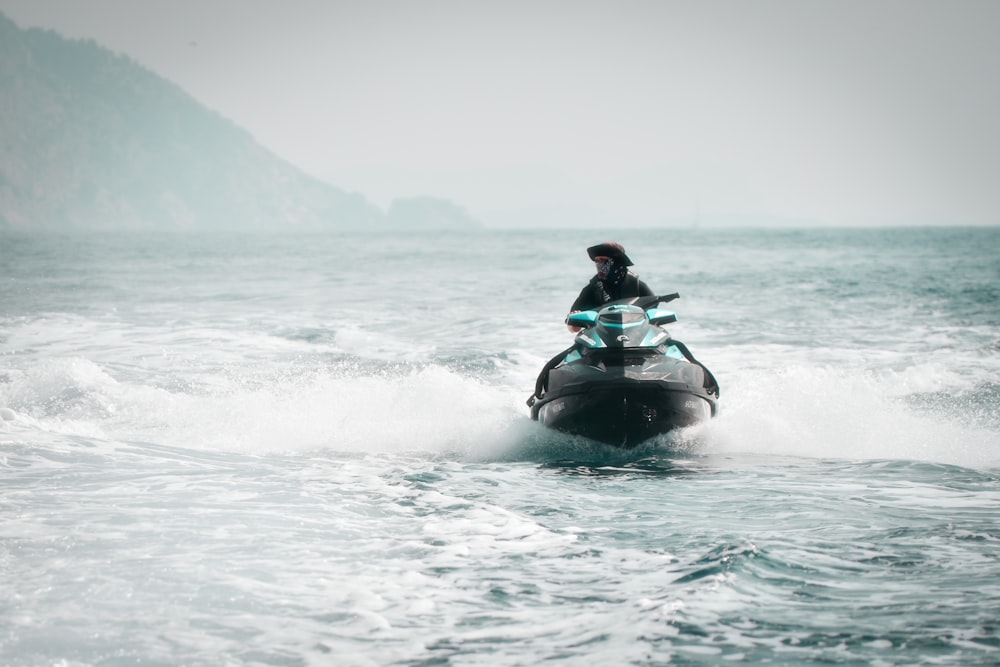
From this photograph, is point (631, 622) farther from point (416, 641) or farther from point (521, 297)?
point (521, 297)

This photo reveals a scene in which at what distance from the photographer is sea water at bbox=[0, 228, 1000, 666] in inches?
167

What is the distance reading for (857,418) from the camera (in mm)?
10141

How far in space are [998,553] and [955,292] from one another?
79.3ft

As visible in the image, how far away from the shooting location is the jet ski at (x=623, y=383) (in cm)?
838

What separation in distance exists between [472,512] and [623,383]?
236 cm

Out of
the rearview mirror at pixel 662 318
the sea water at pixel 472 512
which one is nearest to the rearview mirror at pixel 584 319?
the rearview mirror at pixel 662 318

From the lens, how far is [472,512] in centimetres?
646

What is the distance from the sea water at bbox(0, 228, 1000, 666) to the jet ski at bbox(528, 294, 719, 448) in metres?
0.31

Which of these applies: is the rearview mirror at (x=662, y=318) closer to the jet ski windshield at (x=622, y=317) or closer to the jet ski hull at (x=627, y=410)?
the jet ski windshield at (x=622, y=317)

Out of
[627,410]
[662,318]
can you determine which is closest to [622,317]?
[662,318]

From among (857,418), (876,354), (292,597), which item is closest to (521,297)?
(876,354)

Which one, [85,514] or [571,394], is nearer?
[85,514]

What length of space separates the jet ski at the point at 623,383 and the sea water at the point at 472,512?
0.31m

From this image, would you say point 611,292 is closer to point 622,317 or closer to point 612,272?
point 612,272
